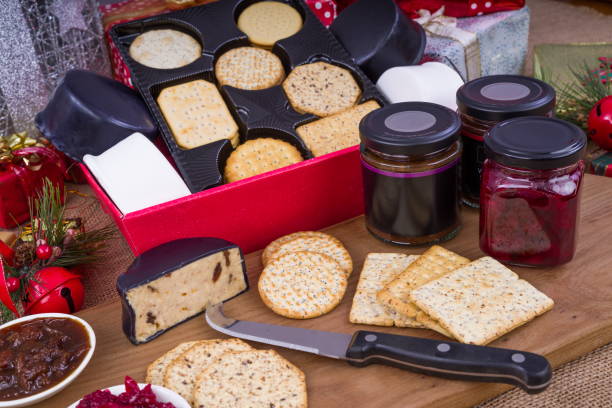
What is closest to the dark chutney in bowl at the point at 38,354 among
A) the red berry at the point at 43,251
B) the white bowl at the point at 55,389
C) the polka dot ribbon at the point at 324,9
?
the white bowl at the point at 55,389

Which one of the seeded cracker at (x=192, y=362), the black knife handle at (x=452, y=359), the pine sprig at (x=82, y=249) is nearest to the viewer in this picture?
the black knife handle at (x=452, y=359)

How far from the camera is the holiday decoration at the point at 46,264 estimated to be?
1560 mm

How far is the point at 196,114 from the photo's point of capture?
1.93m

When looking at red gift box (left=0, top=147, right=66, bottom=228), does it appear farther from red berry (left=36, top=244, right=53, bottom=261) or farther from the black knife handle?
the black knife handle

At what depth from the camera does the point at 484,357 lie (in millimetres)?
1191

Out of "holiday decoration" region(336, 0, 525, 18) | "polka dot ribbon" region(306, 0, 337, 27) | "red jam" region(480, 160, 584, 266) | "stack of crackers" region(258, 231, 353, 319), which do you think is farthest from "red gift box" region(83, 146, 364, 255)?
"holiday decoration" region(336, 0, 525, 18)

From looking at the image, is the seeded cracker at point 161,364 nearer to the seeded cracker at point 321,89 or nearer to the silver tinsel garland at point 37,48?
the seeded cracker at point 321,89

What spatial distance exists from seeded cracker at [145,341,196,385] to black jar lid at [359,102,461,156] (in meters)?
0.61

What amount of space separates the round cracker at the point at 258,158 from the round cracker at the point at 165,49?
0.45 m

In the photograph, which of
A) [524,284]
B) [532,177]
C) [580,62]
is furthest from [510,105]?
[580,62]

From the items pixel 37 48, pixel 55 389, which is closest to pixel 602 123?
pixel 55 389

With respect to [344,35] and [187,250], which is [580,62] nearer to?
[344,35]

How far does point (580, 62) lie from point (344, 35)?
1.04 meters

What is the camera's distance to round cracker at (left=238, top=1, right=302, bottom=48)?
7.23 ft
